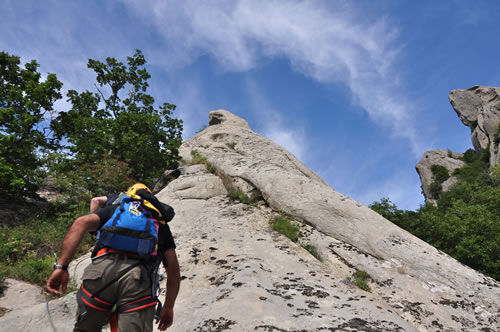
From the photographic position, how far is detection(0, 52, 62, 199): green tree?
1354 cm

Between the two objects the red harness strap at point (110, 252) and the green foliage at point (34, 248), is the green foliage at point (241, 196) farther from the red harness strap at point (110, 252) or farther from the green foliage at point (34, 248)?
the red harness strap at point (110, 252)

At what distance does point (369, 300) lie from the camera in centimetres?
498

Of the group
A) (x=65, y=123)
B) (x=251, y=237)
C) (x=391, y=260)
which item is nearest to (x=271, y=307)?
(x=251, y=237)

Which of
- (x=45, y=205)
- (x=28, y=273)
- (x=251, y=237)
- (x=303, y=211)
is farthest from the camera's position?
(x=45, y=205)

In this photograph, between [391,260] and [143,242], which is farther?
[391,260]

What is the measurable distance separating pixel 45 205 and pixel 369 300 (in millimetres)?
17085

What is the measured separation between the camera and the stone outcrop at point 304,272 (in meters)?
4.05

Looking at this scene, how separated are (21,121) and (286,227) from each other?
14.9m

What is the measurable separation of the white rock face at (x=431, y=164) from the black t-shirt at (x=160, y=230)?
67871 mm

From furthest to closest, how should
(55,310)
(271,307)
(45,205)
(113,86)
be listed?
(113,86), (45,205), (55,310), (271,307)

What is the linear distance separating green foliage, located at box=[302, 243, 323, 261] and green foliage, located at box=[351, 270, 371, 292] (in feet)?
2.91

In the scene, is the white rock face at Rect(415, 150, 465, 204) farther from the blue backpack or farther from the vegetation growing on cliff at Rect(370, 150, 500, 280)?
the blue backpack

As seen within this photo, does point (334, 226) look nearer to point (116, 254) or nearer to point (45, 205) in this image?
point (116, 254)

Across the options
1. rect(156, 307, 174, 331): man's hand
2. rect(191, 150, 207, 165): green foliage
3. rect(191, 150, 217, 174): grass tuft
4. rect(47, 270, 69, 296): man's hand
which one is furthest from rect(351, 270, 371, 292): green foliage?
rect(191, 150, 207, 165): green foliage
